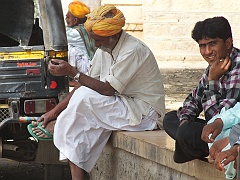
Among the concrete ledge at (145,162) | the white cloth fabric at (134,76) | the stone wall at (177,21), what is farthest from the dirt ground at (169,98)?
the white cloth fabric at (134,76)

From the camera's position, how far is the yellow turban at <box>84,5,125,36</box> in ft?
21.7

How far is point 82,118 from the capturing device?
259 inches

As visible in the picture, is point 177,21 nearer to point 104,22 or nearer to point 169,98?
point 169,98

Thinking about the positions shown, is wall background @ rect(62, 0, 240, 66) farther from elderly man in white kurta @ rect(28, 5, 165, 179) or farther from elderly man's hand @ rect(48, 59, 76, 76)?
elderly man's hand @ rect(48, 59, 76, 76)

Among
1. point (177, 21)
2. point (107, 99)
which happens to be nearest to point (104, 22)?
point (107, 99)

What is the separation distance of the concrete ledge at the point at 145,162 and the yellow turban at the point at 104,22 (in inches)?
32.1

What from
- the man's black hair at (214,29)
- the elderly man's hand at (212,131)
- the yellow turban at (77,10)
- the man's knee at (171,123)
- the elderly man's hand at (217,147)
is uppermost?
the man's black hair at (214,29)

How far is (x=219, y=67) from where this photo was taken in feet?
16.9

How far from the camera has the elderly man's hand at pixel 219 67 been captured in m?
5.13

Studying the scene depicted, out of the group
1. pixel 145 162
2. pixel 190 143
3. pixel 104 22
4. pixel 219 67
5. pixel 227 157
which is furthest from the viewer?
pixel 104 22

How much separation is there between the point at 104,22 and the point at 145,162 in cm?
114

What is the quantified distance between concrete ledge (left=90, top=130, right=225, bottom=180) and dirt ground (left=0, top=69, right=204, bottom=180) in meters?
1.28

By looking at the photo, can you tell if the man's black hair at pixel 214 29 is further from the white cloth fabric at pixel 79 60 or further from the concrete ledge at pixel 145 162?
the white cloth fabric at pixel 79 60

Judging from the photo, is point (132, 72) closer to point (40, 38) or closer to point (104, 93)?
point (104, 93)
